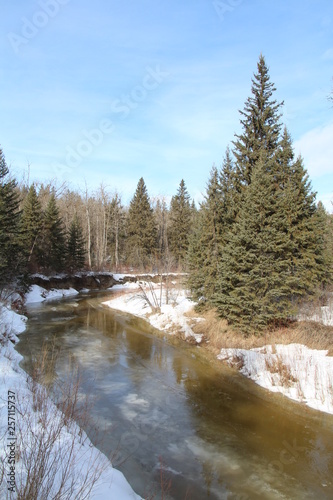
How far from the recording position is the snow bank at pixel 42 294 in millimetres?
28422

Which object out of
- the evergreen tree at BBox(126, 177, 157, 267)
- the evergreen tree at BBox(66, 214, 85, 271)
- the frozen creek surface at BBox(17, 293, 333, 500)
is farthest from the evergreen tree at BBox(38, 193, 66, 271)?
the frozen creek surface at BBox(17, 293, 333, 500)

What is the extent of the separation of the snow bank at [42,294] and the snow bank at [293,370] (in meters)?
21.3

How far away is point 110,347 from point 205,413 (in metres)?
7.09

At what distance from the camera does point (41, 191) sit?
57.0 meters

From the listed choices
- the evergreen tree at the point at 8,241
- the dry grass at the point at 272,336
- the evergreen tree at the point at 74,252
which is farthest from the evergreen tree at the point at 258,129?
the evergreen tree at the point at 74,252

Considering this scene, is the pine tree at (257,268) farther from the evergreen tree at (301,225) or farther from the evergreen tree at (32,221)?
the evergreen tree at (32,221)

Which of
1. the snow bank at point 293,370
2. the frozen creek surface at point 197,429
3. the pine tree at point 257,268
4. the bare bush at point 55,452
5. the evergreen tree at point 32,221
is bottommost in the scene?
the frozen creek surface at point 197,429

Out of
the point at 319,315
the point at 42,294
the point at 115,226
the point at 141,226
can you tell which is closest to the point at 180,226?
the point at 141,226

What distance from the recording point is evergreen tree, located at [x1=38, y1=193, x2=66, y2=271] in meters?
34.4

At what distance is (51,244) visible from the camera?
3459 centimetres

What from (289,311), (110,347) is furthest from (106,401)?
(289,311)

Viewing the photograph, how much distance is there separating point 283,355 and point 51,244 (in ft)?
94.7

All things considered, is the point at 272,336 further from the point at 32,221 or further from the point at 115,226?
the point at 115,226

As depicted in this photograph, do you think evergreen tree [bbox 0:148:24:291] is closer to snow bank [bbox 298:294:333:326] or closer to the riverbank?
the riverbank
